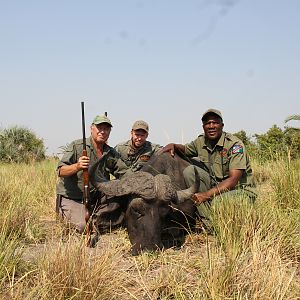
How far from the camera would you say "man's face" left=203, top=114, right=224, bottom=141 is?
249 inches

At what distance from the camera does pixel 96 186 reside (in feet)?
18.2

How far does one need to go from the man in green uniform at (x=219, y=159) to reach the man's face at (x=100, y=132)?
1.02 meters

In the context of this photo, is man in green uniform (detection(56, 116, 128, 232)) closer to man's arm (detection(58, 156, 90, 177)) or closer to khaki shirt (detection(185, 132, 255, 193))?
man's arm (detection(58, 156, 90, 177))

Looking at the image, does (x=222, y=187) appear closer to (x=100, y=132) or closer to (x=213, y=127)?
(x=213, y=127)

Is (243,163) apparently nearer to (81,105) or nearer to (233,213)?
(233,213)

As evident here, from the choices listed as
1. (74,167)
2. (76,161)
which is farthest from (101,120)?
(74,167)

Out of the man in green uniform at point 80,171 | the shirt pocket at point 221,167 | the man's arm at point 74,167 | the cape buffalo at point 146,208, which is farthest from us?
the shirt pocket at point 221,167

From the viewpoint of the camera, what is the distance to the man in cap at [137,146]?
7711 millimetres

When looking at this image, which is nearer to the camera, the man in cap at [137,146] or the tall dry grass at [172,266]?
the tall dry grass at [172,266]

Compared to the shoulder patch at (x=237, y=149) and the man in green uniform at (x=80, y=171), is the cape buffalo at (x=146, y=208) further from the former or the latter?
the shoulder patch at (x=237, y=149)

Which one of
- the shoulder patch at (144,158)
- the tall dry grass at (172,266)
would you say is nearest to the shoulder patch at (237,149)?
the tall dry grass at (172,266)

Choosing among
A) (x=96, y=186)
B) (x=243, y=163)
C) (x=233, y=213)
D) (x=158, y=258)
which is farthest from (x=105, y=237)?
(x=243, y=163)

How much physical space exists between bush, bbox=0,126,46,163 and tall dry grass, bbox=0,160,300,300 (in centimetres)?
1097

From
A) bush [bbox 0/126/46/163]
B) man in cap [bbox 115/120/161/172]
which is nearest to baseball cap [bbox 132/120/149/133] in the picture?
man in cap [bbox 115/120/161/172]
